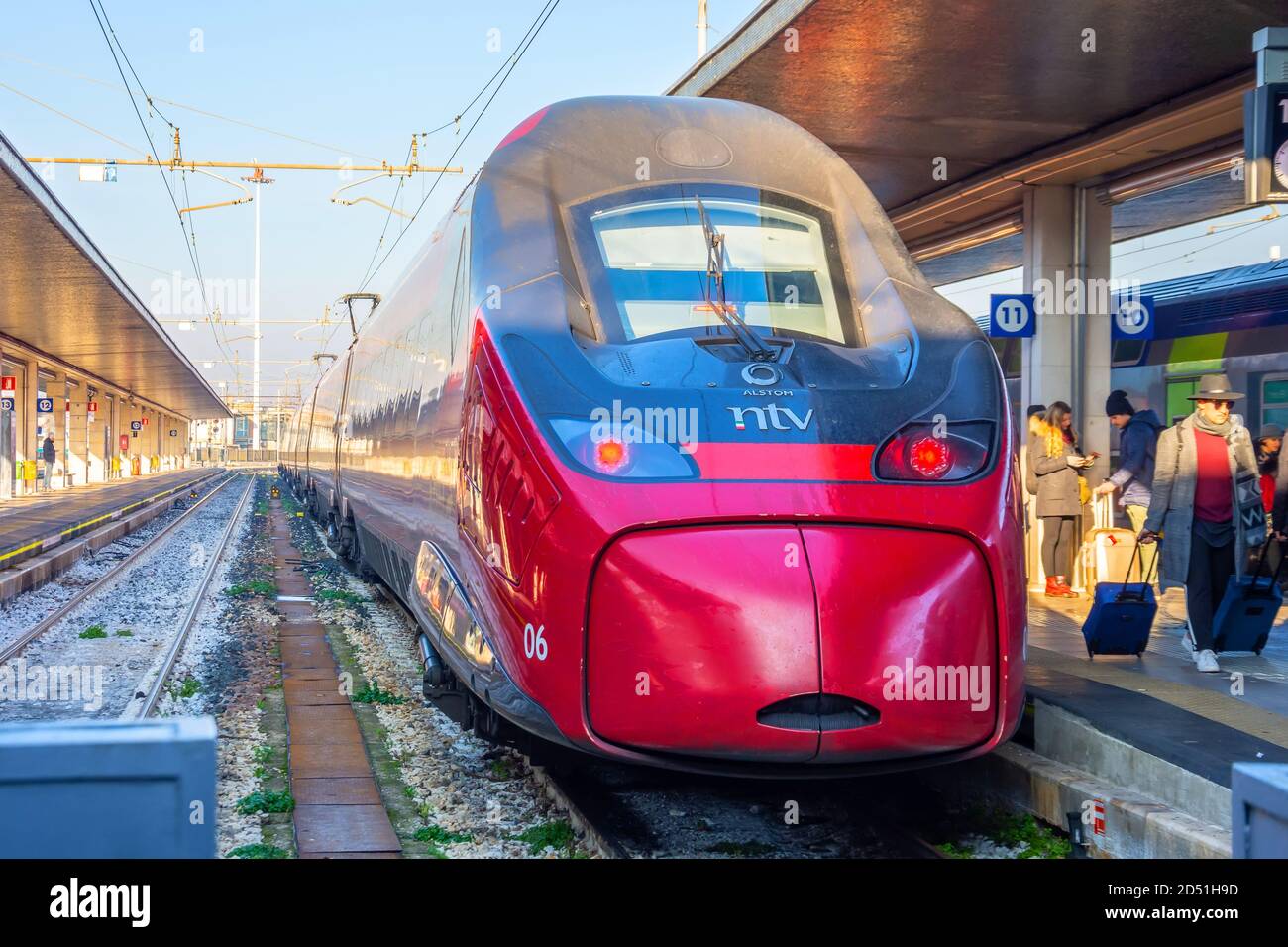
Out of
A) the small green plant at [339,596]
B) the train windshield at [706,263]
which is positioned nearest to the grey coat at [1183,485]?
the train windshield at [706,263]

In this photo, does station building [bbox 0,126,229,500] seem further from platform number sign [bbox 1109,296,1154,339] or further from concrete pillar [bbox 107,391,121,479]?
platform number sign [bbox 1109,296,1154,339]

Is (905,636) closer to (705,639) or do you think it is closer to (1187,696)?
(705,639)

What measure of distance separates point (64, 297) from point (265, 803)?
71.2 ft

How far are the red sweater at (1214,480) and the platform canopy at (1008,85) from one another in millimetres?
2566

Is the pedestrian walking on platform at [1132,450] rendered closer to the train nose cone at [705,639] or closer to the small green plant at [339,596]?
the train nose cone at [705,639]

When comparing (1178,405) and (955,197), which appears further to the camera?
(1178,405)

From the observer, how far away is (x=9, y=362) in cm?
3306

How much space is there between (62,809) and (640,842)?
3.10 m

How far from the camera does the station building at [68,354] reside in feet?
58.6

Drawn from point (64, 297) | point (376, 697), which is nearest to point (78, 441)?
point (64, 297)

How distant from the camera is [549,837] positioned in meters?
4.75

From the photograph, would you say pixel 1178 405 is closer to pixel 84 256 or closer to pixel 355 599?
pixel 355 599

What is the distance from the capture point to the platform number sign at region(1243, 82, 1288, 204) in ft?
19.9
